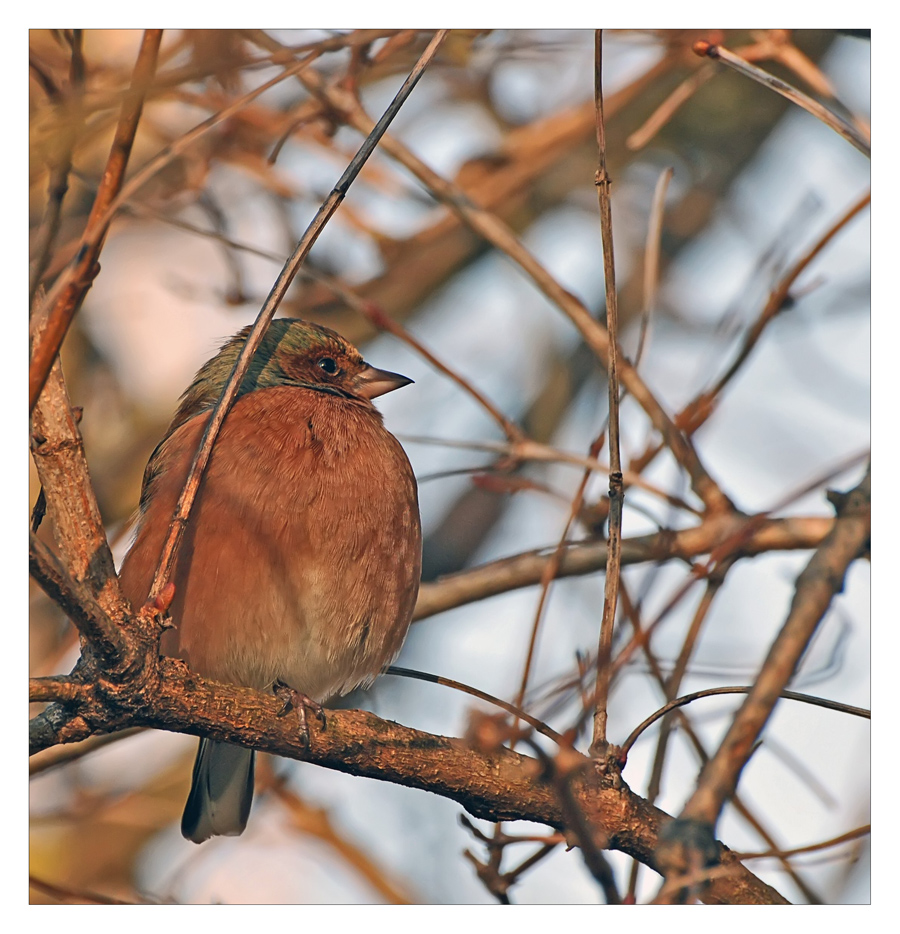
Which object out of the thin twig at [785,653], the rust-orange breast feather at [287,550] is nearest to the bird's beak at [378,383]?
the rust-orange breast feather at [287,550]

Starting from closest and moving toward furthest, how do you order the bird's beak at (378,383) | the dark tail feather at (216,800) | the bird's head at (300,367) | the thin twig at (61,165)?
the thin twig at (61,165)
the dark tail feather at (216,800)
the bird's head at (300,367)
the bird's beak at (378,383)

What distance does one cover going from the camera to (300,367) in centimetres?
398

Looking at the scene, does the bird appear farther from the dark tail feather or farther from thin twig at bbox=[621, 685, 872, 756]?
thin twig at bbox=[621, 685, 872, 756]

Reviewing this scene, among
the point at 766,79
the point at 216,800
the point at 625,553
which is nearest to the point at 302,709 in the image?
the point at 216,800

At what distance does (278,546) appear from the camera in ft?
10.3

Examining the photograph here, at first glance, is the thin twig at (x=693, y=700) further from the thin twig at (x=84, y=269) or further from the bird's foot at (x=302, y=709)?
the thin twig at (x=84, y=269)

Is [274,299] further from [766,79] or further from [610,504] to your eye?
[766,79]

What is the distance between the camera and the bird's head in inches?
151

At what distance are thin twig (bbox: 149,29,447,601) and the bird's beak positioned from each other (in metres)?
1.32

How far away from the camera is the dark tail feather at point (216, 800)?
364 centimetres

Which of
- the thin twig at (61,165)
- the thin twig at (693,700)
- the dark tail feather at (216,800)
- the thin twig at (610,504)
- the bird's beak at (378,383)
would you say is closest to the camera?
the thin twig at (610,504)

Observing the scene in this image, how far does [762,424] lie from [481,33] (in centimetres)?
165

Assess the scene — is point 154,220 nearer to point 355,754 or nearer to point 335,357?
point 335,357

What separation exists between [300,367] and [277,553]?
105cm
